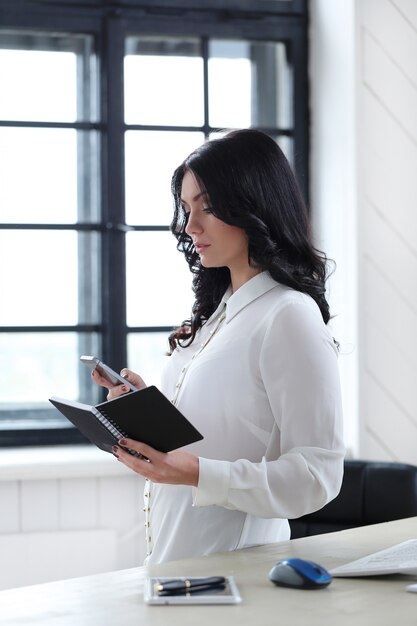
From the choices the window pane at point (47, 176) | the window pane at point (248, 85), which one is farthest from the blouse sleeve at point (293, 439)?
the window pane at point (248, 85)

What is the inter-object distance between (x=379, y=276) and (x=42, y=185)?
1.25 m

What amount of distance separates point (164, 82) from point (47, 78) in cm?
43

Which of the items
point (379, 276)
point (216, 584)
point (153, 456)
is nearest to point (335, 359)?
point (153, 456)

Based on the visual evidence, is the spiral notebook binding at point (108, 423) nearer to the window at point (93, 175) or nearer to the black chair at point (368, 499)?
the black chair at point (368, 499)

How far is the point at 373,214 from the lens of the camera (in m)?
3.27

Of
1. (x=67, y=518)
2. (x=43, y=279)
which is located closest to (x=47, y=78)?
(x=43, y=279)

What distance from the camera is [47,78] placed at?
11.3 feet

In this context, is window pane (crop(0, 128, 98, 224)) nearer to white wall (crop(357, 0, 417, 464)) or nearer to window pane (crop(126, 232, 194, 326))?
window pane (crop(126, 232, 194, 326))

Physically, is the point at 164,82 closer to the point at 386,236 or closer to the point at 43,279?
the point at 43,279

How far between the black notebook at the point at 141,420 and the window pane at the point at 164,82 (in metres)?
1.98

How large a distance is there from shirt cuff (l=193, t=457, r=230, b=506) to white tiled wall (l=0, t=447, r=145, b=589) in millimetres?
1419

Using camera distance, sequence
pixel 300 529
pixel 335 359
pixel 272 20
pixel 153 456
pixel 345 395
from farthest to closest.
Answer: pixel 272 20
pixel 345 395
pixel 300 529
pixel 335 359
pixel 153 456

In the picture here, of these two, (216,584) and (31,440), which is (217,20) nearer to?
(31,440)

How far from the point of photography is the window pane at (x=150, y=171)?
3486 millimetres
